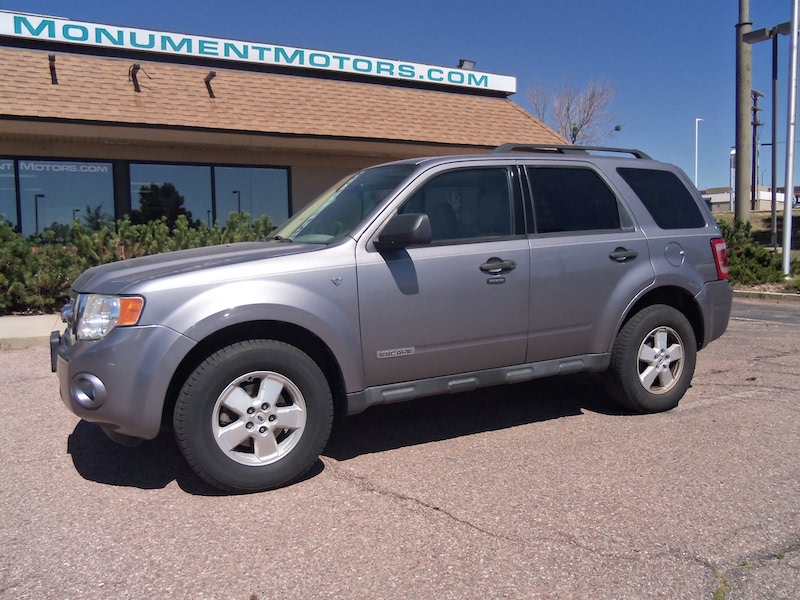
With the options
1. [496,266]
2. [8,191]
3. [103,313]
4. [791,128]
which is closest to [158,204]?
[8,191]

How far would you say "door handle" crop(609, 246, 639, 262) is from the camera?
511 centimetres

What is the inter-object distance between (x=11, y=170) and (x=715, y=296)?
12.6m

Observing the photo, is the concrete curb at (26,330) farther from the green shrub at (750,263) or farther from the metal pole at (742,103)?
the metal pole at (742,103)

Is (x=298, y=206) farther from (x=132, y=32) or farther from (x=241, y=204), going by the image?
(x=132, y=32)

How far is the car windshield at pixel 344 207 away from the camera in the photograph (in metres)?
4.55

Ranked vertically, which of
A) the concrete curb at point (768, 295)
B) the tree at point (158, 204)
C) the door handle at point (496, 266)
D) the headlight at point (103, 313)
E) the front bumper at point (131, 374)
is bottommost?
the concrete curb at point (768, 295)

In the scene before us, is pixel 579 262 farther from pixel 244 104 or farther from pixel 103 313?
pixel 244 104

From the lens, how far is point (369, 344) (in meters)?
4.22

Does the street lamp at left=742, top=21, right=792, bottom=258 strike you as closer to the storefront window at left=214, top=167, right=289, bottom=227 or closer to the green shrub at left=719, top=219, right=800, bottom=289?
the green shrub at left=719, top=219, right=800, bottom=289

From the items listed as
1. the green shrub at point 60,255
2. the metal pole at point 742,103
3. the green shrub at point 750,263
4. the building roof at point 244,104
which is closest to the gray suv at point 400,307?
the green shrub at point 60,255

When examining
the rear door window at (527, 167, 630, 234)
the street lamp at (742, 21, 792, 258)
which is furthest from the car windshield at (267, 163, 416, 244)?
the street lamp at (742, 21, 792, 258)

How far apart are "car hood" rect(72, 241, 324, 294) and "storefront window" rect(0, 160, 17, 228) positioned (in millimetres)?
10429

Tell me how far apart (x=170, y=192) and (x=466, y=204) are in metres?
11.3

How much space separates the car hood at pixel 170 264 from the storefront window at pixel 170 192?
9.99m
